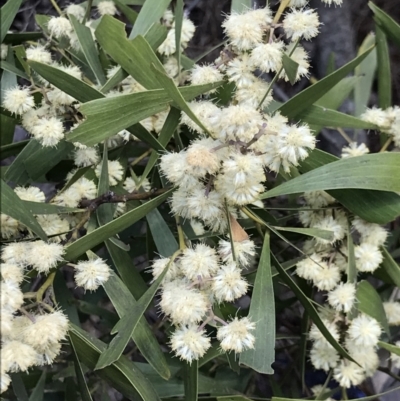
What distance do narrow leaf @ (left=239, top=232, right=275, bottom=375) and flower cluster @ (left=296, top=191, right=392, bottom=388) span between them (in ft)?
0.45

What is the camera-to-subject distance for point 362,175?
780 mm

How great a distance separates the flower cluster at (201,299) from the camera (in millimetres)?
729

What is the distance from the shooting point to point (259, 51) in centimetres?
78

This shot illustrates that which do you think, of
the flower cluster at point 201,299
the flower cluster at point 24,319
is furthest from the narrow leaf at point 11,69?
the flower cluster at point 201,299

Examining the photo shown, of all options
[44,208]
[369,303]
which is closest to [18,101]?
[44,208]

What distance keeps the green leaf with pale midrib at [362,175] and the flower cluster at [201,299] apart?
14cm

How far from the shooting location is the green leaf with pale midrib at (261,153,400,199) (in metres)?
0.78

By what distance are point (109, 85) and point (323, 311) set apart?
2.08ft

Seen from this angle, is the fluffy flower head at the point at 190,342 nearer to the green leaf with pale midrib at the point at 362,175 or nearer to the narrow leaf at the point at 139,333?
the narrow leaf at the point at 139,333

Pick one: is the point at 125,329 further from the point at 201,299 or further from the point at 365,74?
the point at 365,74

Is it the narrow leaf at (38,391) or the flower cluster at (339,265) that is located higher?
the flower cluster at (339,265)

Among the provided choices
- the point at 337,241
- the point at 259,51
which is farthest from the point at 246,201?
the point at 337,241

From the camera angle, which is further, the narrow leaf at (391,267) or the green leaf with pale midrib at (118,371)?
the narrow leaf at (391,267)

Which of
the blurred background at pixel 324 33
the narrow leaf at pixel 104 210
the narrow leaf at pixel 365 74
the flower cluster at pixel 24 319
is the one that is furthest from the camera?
the blurred background at pixel 324 33
